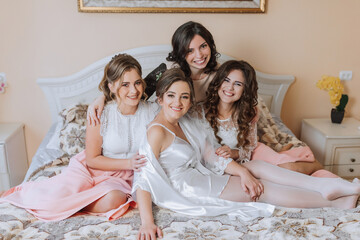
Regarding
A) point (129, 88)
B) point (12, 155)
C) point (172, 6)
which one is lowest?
point (12, 155)

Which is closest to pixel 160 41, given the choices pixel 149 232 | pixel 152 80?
pixel 152 80

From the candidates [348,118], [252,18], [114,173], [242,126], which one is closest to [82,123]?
[114,173]

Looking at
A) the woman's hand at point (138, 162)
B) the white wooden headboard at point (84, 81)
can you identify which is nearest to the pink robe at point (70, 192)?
the woman's hand at point (138, 162)

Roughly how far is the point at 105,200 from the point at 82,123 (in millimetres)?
869

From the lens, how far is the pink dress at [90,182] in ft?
5.25

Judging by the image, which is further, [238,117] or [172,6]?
Answer: [172,6]

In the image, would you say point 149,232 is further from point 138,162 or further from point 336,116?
point 336,116

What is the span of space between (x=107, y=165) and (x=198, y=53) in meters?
0.88

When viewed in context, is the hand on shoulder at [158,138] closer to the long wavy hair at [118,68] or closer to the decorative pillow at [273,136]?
the long wavy hair at [118,68]

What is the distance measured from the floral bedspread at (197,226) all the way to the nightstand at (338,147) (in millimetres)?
1079

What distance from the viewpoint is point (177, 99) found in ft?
5.72

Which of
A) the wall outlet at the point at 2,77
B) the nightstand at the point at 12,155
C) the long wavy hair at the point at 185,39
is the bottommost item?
the nightstand at the point at 12,155

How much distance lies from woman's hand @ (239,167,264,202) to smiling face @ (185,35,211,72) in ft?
2.52

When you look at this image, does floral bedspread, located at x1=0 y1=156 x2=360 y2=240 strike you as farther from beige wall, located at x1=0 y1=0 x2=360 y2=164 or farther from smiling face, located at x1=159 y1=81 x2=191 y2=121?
beige wall, located at x1=0 y1=0 x2=360 y2=164
